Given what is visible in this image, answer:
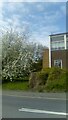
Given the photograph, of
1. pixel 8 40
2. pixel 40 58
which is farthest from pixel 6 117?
pixel 40 58

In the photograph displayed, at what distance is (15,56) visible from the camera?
38719 millimetres

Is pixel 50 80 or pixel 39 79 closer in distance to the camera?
pixel 50 80

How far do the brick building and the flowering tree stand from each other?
4902 mm

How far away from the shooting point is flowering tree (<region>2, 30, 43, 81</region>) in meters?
37.4

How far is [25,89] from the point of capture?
2920 cm

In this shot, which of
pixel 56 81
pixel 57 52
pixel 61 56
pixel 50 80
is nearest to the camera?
pixel 56 81

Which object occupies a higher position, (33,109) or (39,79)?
(39,79)

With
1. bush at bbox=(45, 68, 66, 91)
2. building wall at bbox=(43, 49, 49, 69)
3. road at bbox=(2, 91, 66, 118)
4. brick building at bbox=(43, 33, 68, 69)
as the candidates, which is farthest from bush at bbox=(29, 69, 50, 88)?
building wall at bbox=(43, 49, 49, 69)

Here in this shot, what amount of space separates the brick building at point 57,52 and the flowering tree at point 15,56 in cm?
490

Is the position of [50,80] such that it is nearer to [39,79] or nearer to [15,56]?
[39,79]

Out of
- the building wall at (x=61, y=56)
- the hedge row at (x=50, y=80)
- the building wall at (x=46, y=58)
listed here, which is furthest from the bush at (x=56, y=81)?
the building wall at (x=46, y=58)

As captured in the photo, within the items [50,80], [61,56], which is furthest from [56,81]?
[61,56]

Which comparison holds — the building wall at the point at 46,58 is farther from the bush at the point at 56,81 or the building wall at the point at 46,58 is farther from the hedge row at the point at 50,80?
the bush at the point at 56,81

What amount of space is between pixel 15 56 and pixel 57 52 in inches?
312
